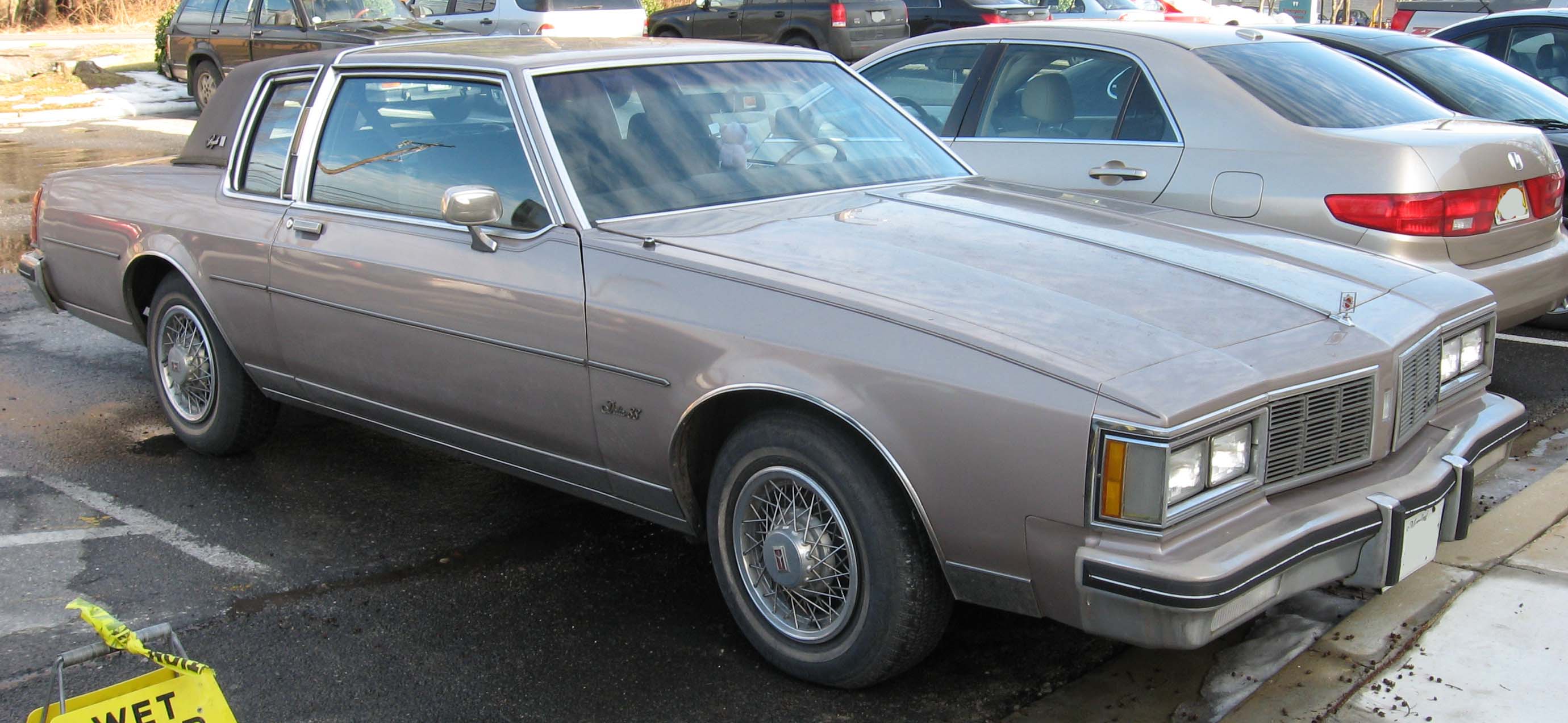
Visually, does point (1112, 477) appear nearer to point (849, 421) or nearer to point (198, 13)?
point (849, 421)

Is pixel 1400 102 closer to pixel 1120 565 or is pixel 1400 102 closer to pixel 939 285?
pixel 939 285

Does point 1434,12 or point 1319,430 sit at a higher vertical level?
point 1434,12

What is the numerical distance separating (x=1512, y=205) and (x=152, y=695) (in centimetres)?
510

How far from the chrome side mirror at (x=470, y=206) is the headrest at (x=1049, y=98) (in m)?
3.00

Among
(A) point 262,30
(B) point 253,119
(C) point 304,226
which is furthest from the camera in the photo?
(A) point 262,30

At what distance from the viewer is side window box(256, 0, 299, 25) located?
15.8 meters

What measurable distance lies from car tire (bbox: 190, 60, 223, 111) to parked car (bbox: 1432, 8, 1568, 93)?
14335 millimetres

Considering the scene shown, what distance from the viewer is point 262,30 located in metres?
16.1

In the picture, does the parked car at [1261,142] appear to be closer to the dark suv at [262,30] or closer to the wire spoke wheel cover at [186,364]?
the wire spoke wheel cover at [186,364]

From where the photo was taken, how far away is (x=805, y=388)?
10.6ft

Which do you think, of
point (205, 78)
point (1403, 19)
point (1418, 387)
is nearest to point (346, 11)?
point (205, 78)

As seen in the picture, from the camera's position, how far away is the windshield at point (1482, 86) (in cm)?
683

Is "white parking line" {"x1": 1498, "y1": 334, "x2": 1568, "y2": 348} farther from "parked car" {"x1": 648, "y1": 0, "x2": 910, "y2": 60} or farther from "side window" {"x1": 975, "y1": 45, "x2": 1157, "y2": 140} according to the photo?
"parked car" {"x1": 648, "y1": 0, "x2": 910, "y2": 60}

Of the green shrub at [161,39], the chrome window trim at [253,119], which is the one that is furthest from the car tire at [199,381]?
the green shrub at [161,39]
